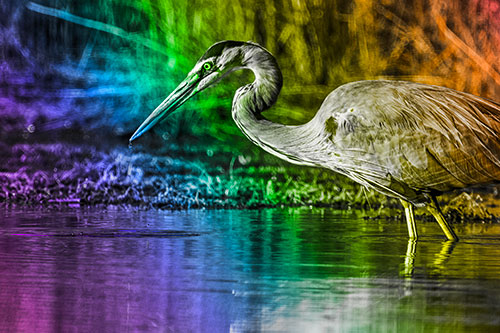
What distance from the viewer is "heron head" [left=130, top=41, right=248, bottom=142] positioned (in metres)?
8.11

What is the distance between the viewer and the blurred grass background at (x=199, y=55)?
1244 cm

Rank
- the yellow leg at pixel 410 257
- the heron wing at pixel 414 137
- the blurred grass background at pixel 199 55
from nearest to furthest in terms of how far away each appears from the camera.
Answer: the yellow leg at pixel 410 257, the heron wing at pixel 414 137, the blurred grass background at pixel 199 55

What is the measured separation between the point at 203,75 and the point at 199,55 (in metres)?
4.72

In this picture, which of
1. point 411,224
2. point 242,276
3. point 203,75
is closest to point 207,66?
point 203,75

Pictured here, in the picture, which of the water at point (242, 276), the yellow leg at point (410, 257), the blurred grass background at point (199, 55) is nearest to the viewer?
the water at point (242, 276)

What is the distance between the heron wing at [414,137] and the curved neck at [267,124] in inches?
11.5

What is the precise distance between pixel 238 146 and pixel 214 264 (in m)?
6.73

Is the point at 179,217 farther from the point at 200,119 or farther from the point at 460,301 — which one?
the point at 460,301

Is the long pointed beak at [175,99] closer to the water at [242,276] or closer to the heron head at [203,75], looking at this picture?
the heron head at [203,75]

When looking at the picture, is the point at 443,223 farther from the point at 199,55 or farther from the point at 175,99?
the point at 199,55

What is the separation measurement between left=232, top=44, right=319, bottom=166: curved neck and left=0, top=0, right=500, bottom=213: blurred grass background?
14.4 ft

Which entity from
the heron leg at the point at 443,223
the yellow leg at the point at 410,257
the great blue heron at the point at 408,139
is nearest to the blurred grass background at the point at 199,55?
the great blue heron at the point at 408,139

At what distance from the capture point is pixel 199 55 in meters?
12.8

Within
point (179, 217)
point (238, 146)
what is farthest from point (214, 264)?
point (238, 146)
